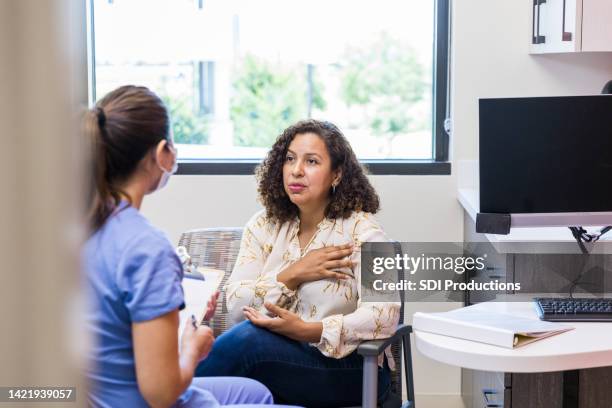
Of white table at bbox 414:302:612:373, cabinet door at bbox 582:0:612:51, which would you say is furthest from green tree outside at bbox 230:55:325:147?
white table at bbox 414:302:612:373

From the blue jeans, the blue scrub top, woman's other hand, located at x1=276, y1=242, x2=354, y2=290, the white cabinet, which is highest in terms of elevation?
the white cabinet

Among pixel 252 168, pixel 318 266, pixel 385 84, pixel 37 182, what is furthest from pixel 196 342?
pixel 385 84

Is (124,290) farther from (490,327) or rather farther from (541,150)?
(541,150)

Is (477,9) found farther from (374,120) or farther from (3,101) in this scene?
(3,101)

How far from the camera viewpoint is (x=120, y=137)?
146 centimetres

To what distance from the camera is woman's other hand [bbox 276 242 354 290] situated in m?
2.43

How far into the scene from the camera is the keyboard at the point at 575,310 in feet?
6.98

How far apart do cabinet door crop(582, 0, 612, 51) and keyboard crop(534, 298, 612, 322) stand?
95cm

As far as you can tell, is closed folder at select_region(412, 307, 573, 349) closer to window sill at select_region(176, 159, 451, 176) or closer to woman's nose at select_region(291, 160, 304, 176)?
woman's nose at select_region(291, 160, 304, 176)

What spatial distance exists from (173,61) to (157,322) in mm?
2337

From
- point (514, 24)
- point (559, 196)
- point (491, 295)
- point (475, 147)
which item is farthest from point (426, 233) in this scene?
point (559, 196)

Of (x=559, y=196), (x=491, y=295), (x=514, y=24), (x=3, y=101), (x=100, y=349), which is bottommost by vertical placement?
(x=491, y=295)

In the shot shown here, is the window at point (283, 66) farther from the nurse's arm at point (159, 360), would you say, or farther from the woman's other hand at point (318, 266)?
the nurse's arm at point (159, 360)

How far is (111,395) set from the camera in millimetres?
→ 1429
